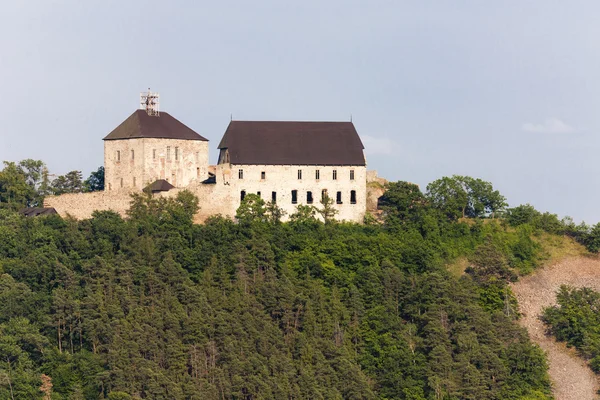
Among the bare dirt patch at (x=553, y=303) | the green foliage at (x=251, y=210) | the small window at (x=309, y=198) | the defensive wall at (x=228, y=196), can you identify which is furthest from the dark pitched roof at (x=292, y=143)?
the bare dirt patch at (x=553, y=303)

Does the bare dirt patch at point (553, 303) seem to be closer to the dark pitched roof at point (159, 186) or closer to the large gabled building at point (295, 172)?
the large gabled building at point (295, 172)

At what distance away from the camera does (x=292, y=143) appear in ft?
299

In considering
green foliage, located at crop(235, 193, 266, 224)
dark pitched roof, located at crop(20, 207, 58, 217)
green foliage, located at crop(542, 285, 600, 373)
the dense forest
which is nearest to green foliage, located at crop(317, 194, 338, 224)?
the dense forest

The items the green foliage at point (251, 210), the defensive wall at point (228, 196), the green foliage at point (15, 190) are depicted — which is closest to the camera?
the green foliage at point (251, 210)

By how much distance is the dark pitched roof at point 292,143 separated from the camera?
295 feet

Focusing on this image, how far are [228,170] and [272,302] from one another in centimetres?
1121

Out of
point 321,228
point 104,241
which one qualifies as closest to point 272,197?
point 321,228

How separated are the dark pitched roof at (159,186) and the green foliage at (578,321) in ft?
70.7

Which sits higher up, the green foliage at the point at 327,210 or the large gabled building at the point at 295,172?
the large gabled building at the point at 295,172

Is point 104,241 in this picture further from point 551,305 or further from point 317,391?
point 551,305

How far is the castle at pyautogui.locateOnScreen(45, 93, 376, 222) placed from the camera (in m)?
88.8

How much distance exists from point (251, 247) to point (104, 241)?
779 cm

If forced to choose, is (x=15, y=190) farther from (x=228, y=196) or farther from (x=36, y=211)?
(x=228, y=196)

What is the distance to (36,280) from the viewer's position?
274 feet
